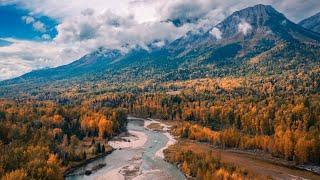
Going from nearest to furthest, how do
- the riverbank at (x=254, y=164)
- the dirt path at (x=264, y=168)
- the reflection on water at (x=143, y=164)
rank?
the riverbank at (x=254, y=164), the dirt path at (x=264, y=168), the reflection on water at (x=143, y=164)

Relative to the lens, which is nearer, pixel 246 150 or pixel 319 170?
pixel 319 170

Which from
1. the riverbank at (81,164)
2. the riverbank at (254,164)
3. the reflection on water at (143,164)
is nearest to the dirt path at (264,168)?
the riverbank at (254,164)

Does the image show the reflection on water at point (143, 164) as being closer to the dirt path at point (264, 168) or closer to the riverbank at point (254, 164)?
the riverbank at point (254, 164)

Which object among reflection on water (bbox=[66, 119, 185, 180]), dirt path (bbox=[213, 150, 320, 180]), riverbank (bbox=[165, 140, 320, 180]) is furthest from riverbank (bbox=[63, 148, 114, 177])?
dirt path (bbox=[213, 150, 320, 180])

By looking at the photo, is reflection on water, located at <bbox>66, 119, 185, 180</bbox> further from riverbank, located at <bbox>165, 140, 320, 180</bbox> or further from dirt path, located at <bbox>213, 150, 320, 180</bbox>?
dirt path, located at <bbox>213, 150, 320, 180</bbox>

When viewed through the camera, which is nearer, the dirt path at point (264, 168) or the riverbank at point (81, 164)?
the dirt path at point (264, 168)

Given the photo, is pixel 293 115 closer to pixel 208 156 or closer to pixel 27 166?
pixel 208 156

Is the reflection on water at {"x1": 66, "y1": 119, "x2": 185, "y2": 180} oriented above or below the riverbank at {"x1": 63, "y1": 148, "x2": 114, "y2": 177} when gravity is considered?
below

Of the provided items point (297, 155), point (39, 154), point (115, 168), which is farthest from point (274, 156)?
point (39, 154)
